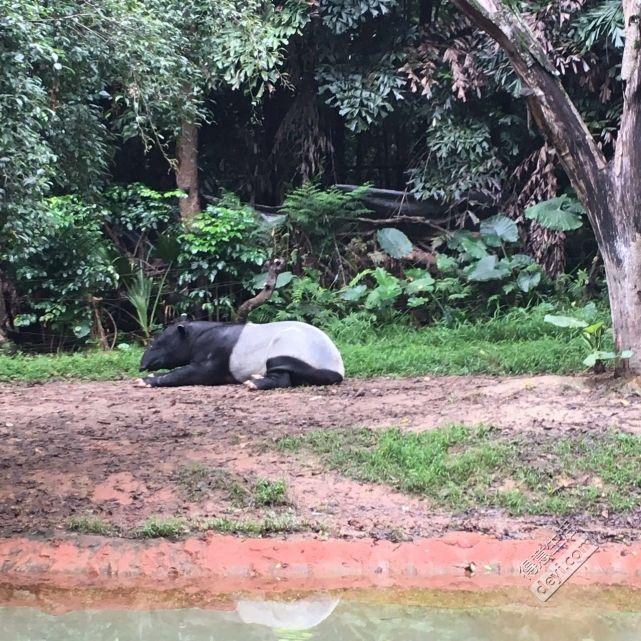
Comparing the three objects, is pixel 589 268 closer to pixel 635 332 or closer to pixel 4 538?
pixel 635 332

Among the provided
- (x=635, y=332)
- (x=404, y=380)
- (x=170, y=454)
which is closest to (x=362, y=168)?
(x=404, y=380)

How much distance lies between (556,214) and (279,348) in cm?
460

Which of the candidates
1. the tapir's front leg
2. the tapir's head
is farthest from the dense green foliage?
the tapir's front leg

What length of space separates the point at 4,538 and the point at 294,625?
5.58ft

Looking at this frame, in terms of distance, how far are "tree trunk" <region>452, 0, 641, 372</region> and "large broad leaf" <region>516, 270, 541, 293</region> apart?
12.8 feet

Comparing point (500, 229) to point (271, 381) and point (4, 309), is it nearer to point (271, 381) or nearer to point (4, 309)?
point (271, 381)

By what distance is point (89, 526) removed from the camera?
4441 millimetres

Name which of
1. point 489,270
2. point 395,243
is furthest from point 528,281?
point 395,243

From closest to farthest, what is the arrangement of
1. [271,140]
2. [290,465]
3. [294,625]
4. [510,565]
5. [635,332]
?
[294,625], [510,565], [290,465], [635,332], [271,140]

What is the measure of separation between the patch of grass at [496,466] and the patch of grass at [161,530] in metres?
1.15

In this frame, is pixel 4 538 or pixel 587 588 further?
pixel 4 538

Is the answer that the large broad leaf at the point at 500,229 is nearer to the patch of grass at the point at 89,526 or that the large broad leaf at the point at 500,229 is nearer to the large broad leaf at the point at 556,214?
the large broad leaf at the point at 556,214

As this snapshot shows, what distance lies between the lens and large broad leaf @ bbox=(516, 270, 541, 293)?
417 inches

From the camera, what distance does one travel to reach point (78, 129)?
600 centimetres
